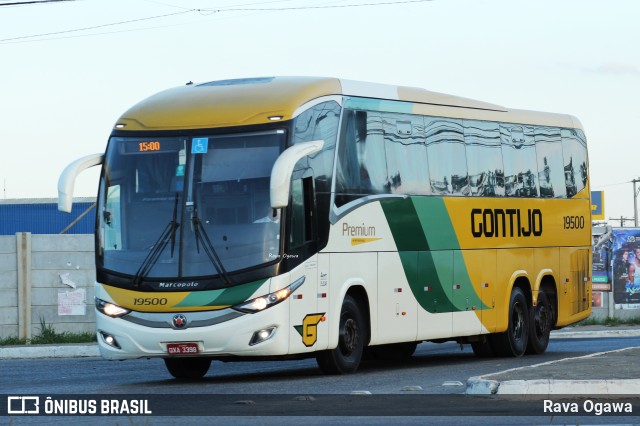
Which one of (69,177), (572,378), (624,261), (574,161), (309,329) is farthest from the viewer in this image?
(624,261)

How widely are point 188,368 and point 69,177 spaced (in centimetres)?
294

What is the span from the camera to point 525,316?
77.2 feet

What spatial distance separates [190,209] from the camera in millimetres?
17047

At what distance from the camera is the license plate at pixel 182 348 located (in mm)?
16672

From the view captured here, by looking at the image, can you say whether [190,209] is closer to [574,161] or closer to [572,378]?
[572,378]

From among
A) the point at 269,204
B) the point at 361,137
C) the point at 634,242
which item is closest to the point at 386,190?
the point at 361,137

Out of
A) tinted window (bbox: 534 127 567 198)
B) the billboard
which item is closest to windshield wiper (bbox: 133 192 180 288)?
tinted window (bbox: 534 127 567 198)

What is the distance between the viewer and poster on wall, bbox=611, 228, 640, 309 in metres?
37.3

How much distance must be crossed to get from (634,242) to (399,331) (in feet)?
63.1

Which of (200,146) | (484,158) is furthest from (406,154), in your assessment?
(200,146)

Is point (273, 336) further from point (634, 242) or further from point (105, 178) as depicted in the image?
point (634, 242)

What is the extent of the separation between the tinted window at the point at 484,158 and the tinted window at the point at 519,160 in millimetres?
203

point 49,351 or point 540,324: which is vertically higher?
point 540,324

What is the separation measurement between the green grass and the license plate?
473 inches
